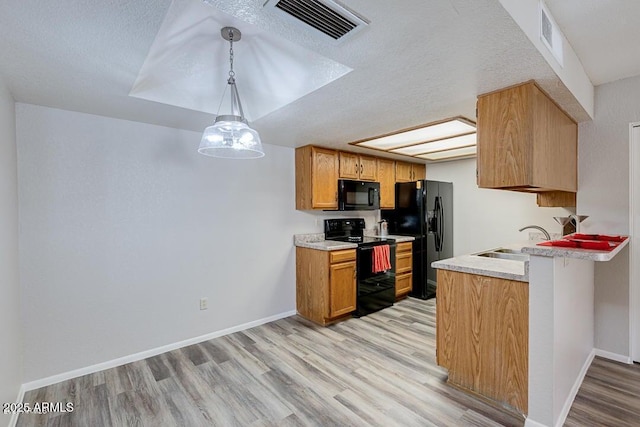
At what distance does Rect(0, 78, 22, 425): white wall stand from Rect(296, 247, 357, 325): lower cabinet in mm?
2550

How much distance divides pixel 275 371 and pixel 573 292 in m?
2.31

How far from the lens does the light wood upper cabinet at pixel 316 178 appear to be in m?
3.67

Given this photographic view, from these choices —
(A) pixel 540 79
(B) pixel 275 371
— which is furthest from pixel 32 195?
(A) pixel 540 79

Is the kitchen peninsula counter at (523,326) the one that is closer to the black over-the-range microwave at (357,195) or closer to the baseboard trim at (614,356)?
the baseboard trim at (614,356)

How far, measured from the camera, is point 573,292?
2055mm

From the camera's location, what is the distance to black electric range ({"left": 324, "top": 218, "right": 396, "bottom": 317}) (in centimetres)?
373

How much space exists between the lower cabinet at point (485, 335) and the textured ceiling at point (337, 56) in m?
1.31

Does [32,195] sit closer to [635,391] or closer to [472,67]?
[472,67]

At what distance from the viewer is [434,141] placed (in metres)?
3.51

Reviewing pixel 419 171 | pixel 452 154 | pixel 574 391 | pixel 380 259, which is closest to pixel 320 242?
pixel 380 259

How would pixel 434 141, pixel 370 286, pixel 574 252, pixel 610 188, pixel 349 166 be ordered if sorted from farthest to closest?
pixel 349 166 → pixel 370 286 → pixel 434 141 → pixel 610 188 → pixel 574 252

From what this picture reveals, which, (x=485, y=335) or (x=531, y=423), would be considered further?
(x=485, y=335)

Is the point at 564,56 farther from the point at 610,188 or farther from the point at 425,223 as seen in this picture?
the point at 425,223

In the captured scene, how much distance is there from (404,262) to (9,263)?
4.05 m
